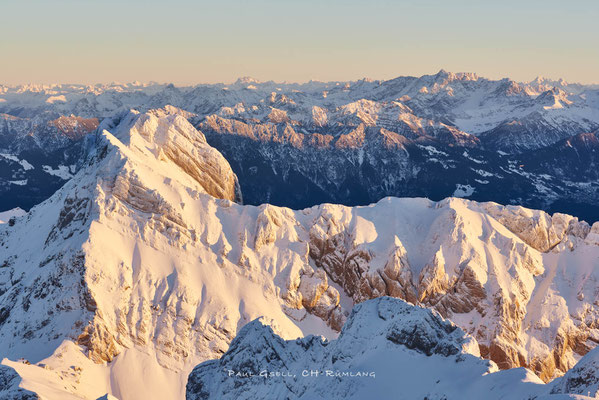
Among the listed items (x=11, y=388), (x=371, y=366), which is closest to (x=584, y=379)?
(x=371, y=366)

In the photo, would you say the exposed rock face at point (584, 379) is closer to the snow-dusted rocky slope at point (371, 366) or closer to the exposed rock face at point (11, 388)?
the snow-dusted rocky slope at point (371, 366)

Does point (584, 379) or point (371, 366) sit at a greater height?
point (584, 379)

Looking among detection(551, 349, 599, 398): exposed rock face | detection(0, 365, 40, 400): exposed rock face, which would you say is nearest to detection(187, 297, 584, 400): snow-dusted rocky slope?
detection(551, 349, 599, 398): exposed rock face

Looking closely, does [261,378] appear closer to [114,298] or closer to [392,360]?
[392,360]

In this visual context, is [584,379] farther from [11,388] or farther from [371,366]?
[11,388]

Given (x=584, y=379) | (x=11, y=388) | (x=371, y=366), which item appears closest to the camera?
(x=584, y=379)

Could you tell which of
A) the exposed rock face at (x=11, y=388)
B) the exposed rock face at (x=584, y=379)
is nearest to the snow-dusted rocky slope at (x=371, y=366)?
the exposed rock face at (x=584, y=379)

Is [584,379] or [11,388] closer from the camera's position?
[584,379]

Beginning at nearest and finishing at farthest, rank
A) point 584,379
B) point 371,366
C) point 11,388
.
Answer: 1. point 584,379
2. point 371,366
3. point 11,388

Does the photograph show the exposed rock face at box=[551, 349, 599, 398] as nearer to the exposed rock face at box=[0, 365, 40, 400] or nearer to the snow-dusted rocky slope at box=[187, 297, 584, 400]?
the snow-dusted rocky slope at box=[187, 297, 584, 400]

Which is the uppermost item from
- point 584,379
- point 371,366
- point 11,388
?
point 584,379
